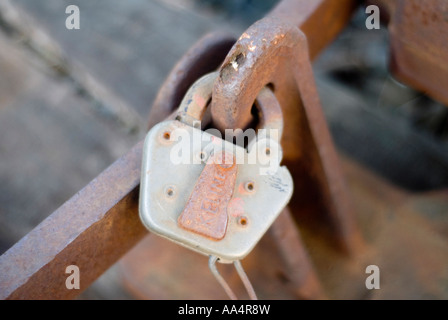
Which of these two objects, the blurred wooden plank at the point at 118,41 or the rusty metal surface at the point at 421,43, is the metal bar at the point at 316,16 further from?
the blurred wooden plank at the point at 118,41

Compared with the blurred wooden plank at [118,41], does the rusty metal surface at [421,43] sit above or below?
above

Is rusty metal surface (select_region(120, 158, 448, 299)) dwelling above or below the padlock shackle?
below

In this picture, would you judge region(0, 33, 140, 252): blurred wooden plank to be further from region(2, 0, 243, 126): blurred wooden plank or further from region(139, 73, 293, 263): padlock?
region(139, 73, 293, 263): padlock

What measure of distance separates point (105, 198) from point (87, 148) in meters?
0.89

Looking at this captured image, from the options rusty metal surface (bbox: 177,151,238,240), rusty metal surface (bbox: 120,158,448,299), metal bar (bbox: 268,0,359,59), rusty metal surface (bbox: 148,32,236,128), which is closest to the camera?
rusty metal surface (bbox: 177,151,238,240)

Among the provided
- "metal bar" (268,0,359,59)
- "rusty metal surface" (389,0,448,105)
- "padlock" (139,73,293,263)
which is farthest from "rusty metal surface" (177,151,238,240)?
"rusty metal surface" (389,0,448,105)

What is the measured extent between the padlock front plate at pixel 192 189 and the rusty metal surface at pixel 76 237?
2.6 inches

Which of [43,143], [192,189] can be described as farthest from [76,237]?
[43,143]

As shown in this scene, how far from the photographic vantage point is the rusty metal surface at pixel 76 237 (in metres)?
0.65

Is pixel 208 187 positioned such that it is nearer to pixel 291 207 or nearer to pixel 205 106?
pixel 205 106

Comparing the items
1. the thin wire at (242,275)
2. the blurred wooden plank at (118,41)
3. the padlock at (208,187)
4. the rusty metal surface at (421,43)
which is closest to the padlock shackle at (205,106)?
the padlock at (208,187)

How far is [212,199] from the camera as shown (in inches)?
25.3

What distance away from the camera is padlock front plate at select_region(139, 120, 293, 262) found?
2.06 feet
